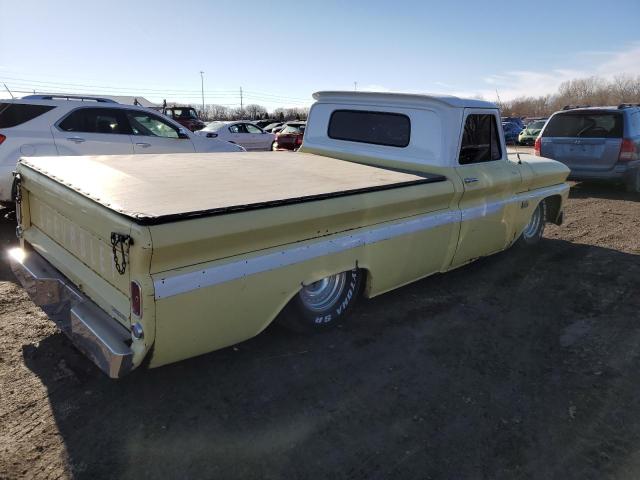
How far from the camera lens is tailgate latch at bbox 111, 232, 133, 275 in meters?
2.25

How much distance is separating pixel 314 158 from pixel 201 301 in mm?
2732

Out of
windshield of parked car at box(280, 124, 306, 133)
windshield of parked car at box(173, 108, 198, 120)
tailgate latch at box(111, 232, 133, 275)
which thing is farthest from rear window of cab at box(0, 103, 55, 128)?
windshield of parked car at box(173, 108, 198, 120)

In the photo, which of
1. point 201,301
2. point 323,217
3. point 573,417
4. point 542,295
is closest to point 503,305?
point 542,295

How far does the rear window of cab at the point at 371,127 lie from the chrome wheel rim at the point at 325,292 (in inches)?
63.5

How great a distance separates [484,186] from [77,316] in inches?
133

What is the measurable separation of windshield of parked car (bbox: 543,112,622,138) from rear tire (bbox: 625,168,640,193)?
2.60 ft

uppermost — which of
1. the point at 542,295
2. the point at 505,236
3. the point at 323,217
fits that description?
the point at 323,217

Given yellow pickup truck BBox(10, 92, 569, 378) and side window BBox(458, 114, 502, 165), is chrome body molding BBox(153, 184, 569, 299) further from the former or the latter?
side window BBox(458, 114, 502, 165)

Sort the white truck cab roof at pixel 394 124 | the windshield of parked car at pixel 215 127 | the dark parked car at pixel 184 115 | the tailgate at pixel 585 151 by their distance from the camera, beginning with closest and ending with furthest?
the white truck cab roof at pixel 394 124 → the tailgate at pixel 585 151 → the windshield of parked car at pixel 215 127 → the dark parked car at pixel 184 115

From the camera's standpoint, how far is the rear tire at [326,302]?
3.35 meters

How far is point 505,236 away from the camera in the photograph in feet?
15.9

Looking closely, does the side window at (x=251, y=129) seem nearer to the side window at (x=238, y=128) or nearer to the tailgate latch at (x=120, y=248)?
the side window at (x=238, y=128)

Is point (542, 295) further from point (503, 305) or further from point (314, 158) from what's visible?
point (314, 158)

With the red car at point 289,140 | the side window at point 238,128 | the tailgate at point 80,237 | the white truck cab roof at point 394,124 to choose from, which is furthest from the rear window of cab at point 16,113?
the red car at point 289,140
